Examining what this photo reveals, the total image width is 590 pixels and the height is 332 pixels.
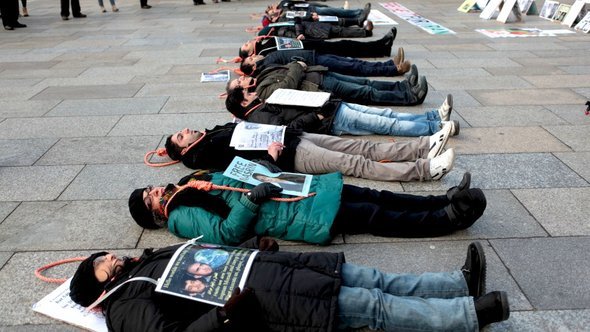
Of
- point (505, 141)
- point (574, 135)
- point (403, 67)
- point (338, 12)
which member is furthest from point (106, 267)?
point (338, 12)

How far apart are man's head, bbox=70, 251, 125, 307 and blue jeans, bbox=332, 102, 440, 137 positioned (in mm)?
2875

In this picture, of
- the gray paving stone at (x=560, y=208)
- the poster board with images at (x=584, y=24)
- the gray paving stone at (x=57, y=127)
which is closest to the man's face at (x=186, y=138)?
the gray paving stone at (x=57, y=127)

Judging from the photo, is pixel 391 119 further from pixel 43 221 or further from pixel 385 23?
pixel 385 23

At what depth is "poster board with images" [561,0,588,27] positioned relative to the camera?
418 inches

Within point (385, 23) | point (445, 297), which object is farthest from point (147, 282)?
point (385, 23)

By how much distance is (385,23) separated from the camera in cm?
1198

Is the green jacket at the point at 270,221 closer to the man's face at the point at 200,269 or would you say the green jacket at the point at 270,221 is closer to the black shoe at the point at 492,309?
the man's face at the point at 200,269

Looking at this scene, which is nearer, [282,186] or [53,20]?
[282,186]

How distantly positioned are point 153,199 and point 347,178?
165cm

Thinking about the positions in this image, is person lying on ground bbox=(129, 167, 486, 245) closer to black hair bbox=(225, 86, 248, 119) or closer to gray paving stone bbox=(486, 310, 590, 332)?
gray paving stone bbox=(486, 310, 590, 332)

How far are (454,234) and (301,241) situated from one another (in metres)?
1.06

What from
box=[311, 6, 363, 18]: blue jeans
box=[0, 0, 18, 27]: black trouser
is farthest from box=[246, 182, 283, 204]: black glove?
box=[0, 0, 18, 27]: black trouser

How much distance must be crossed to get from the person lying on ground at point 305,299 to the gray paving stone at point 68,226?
866 millimetres

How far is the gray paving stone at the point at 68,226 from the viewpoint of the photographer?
3580 millimetres
